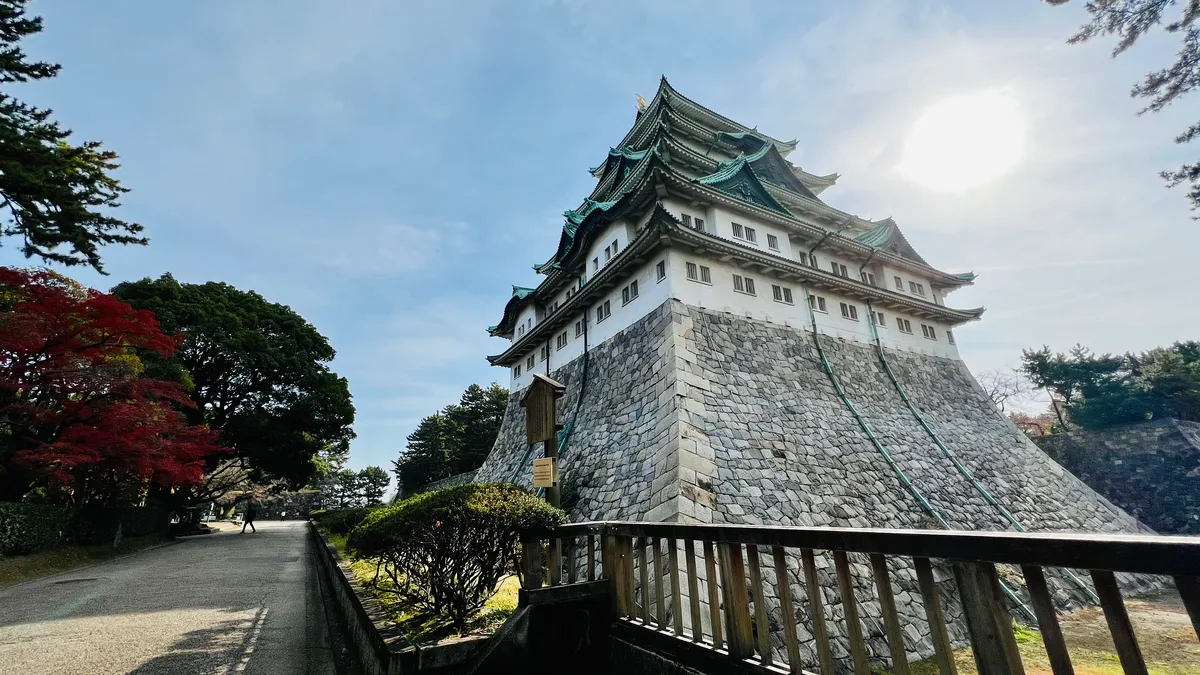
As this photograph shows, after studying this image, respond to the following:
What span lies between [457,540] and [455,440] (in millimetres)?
28912

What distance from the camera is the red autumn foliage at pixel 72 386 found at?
11.8 meters

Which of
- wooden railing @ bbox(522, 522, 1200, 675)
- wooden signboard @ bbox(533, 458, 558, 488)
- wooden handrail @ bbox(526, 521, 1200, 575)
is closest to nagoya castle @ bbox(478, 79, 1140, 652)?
wooden signboard @ bbox(533, 458, 558, 488)

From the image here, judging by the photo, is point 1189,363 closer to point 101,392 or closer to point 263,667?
point 263,667

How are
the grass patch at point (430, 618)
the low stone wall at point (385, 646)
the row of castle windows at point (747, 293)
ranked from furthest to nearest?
1. the row of castle windows at point (747, 293)
2. the grass patch at point (430, 618)
3. the low stone wall at point (385, 646)

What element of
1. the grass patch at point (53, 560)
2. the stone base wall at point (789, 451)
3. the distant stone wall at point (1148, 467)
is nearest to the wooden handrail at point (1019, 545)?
the stone base wall at point (789, 451)

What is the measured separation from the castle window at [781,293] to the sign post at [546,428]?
9257 mm

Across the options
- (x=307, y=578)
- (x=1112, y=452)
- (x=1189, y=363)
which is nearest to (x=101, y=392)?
(x=307, y=578)

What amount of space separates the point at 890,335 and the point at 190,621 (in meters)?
21.7

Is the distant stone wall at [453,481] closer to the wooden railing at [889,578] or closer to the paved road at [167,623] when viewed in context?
the paved road at [167,623]

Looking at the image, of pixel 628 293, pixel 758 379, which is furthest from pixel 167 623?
pixel 758 379

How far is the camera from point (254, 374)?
2227 cm

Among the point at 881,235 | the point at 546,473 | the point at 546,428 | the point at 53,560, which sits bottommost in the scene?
the point at 53,560

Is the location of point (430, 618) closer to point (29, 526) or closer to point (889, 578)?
point (889, 578)

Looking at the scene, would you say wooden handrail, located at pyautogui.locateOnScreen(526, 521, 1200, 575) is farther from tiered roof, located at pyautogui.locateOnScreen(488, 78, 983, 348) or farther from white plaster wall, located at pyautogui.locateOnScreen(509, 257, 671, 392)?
tiered roof, located at pyautogui.locateOnScreen(488, 78, 983, 348)
